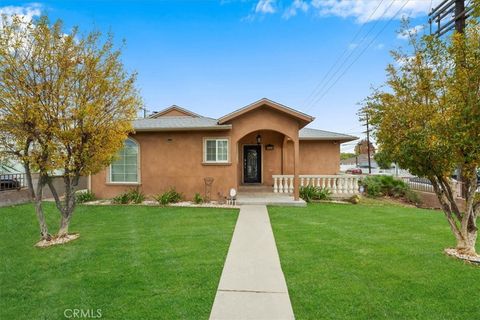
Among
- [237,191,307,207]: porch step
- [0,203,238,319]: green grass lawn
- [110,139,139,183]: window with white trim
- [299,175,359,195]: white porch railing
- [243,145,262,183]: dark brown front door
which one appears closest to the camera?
[0,203,238,319]: green grass lawn

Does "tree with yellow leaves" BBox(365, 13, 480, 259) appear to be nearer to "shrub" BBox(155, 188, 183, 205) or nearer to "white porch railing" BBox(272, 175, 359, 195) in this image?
"white porch railing" BBox(272, 175, 359, 195)

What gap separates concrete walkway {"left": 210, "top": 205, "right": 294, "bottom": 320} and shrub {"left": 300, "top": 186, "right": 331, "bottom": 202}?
5.84 metres

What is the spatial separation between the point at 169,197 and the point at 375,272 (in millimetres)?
8623

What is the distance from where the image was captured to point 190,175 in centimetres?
1177

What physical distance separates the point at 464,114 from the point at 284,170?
10.7 metres

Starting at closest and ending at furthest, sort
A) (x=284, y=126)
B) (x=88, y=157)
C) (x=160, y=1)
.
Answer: (x=88, y=157)
(x=284, y=126)
(x=160, y=1)

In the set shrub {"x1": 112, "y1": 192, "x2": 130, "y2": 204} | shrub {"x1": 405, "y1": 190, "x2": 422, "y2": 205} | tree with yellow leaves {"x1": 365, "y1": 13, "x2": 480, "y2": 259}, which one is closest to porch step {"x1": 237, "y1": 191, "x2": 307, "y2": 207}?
shrub {"x1": 112, "y1": 192, "x2": 130, "y2": 204}

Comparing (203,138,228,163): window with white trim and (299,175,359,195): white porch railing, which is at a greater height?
(203,138,228,163): window with white trim

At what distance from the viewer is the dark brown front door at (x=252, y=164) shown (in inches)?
608

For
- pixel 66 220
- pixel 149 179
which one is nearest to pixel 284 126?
pixel 149 179

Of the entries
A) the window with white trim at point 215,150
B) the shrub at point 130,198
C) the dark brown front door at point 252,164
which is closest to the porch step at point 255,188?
the dark brown front door at point 252,164

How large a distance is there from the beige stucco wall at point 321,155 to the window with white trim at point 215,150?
5.41 metres

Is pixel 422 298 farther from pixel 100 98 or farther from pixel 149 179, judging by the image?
pixel 149 179

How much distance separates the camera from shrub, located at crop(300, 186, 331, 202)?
39.4 feet
